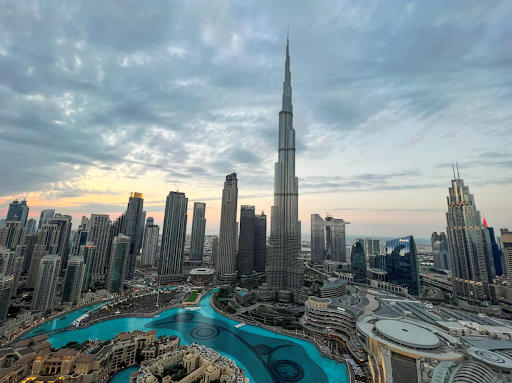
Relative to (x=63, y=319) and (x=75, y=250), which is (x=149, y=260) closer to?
(x=75, y=250)

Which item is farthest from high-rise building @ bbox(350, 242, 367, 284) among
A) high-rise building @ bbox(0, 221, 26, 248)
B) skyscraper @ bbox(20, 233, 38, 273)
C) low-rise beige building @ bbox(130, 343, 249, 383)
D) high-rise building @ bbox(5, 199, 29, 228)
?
high-rise building @ bbox(5, 199, 29, 228)

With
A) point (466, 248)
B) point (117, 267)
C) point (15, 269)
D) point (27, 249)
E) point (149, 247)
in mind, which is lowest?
point (15, 269)

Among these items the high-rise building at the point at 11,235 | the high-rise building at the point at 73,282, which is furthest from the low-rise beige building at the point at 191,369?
the high-rise building at the point at 11,235

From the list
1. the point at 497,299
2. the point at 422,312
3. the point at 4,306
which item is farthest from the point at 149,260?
the point at 497,299

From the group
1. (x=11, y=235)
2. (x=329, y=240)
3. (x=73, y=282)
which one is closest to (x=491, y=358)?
(x=73, y=282)

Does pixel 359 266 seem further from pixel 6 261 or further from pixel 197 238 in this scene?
pixel 6 261

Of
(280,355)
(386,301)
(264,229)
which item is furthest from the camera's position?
(264,229)
